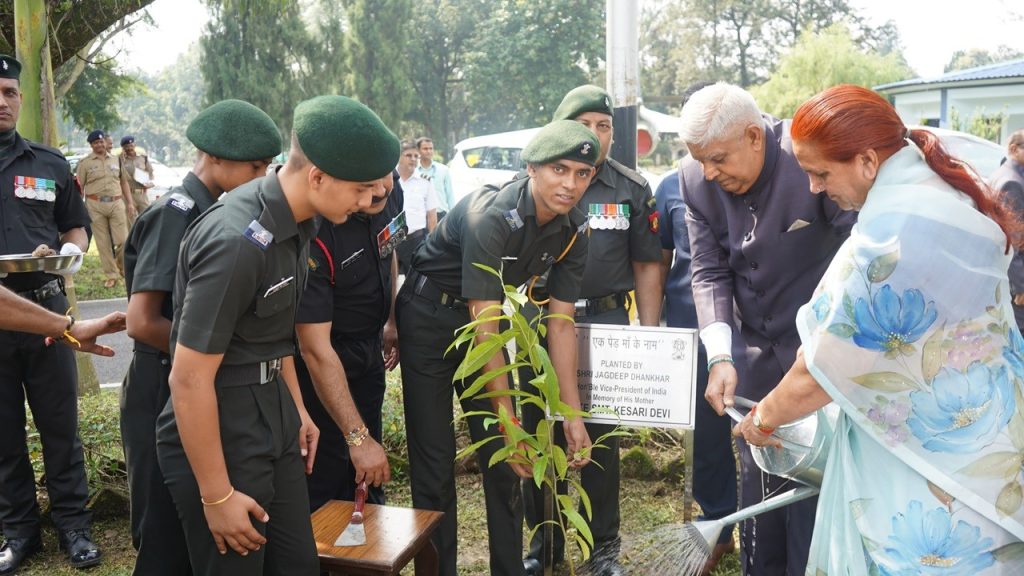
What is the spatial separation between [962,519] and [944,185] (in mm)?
775

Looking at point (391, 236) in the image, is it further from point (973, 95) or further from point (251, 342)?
point (973, 95)

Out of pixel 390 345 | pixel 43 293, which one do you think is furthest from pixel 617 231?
pixel 43 293

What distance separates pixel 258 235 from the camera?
2.08 m

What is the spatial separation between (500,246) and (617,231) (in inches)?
38.8

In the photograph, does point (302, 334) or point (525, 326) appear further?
point (302, 334)

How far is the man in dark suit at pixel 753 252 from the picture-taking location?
2.91 meters

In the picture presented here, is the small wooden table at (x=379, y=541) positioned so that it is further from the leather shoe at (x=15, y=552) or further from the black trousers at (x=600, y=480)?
the leather shoe at (x=15, y=552)

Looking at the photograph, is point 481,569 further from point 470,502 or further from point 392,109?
point 392,109

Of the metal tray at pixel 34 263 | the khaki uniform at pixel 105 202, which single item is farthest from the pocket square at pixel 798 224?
the khaki uniform at pixel 105 202

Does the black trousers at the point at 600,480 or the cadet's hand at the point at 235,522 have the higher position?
the cadet's hand at the point at 235,522

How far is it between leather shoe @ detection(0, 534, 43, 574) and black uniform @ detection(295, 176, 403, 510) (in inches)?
49.0

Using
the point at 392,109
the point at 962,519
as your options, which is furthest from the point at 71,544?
the point at 392,109

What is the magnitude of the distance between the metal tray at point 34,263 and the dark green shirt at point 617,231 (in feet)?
6.89

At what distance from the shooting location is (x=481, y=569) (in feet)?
12.7
